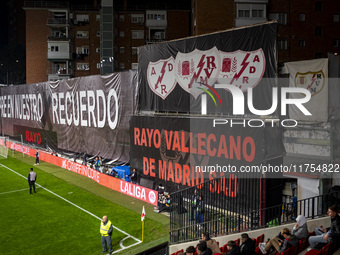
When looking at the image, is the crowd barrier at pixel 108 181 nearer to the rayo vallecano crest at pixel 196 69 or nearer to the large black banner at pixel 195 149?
the large black banner at pixel 195 149

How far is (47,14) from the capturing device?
60.2 metres

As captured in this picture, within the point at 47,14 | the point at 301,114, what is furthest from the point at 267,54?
the point at 47,14

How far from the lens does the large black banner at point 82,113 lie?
24188mm

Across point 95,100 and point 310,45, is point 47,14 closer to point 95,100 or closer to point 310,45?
point 95,100

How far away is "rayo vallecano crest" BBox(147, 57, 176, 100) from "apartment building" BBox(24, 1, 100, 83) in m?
42.8

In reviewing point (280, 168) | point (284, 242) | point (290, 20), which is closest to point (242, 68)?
point (280, 168)

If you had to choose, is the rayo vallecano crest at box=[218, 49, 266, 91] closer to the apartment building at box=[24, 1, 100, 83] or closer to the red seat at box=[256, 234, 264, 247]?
the red seat at box=[256, 234, 264, 247]

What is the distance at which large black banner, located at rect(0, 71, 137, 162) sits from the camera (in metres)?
24.2

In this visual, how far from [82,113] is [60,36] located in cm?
3537

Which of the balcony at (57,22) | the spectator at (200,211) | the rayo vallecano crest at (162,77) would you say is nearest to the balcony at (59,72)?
the balcony at (57,22)

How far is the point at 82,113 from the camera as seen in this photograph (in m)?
29.1

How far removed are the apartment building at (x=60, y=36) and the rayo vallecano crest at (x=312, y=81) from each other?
50566 millimetres

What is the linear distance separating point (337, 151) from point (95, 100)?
1883 cm

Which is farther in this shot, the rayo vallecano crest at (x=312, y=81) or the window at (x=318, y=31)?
the window at (x=318, y=31)
